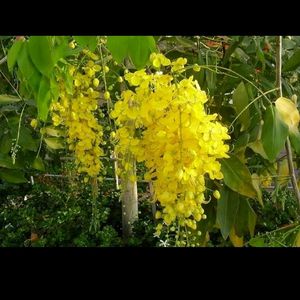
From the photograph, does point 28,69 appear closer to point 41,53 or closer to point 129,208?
point 41,53

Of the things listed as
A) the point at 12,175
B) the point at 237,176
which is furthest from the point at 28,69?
the point at 12,175

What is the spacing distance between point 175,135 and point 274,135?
0.24 metres

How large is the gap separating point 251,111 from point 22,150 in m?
0.76

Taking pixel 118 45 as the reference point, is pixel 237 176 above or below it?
below

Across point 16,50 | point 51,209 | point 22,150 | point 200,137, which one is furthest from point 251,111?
point 51,209

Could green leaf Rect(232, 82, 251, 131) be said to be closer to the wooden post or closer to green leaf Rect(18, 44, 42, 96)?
green leaf Rect(18, 44, 42, 96)

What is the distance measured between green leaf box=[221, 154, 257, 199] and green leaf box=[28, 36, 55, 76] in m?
0.66

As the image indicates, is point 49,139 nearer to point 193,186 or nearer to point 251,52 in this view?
point 251,52

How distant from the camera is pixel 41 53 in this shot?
685 mm

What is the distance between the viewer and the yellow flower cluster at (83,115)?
4.31 ft

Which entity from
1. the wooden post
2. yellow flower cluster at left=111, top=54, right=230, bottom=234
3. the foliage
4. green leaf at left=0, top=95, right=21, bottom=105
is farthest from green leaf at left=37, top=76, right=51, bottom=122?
the wooden post

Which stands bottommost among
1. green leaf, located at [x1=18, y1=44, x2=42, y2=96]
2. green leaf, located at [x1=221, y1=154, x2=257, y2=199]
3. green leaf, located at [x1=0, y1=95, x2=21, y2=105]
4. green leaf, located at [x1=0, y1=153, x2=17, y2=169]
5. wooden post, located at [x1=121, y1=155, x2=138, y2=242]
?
wooden post, located at [x1=121, y1=155, x2=138, y2=242]

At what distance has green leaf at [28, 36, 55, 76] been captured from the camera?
2.20ft
